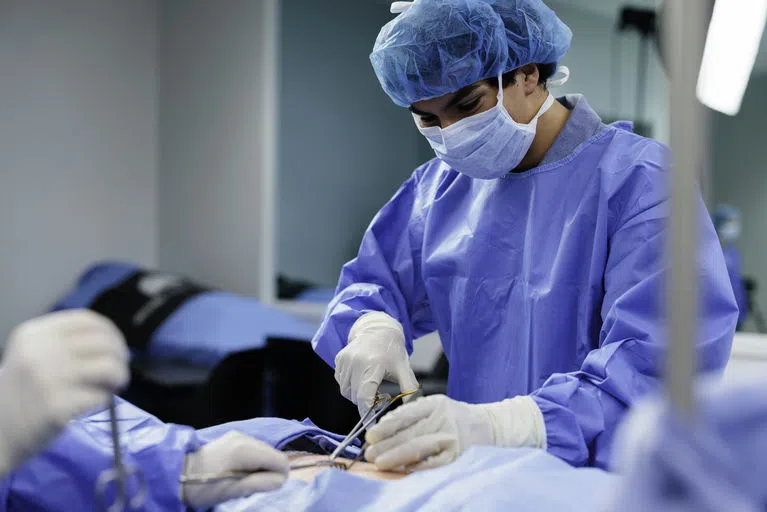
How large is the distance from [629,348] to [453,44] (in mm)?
621

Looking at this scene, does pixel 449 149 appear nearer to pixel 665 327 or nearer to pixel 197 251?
pixel 665 327

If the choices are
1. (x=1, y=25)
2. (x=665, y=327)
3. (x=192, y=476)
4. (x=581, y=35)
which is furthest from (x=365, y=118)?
(x=665, y=327)

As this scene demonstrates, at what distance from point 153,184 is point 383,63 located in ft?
11.9

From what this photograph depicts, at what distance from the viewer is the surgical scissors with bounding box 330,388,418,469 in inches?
50.7

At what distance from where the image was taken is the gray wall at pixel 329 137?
4.04 metres

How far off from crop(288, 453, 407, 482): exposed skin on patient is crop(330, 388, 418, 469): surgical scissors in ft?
0.05

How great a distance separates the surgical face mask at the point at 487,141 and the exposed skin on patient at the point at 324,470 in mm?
608

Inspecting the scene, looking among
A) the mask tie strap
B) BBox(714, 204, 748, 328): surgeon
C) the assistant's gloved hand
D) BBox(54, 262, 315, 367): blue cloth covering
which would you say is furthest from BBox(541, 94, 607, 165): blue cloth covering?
BBox(54, 262, 315, 367): blue cloth covering

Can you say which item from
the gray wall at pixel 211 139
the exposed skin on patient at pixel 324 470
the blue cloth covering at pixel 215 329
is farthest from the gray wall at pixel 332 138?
the exposed skin on patient at pixel 324 470

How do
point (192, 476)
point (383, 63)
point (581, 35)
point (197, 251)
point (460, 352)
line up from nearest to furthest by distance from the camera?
point (192, 476) < point (383, 63) < point (460, 352) < point (581, 35) < point (197, 251)

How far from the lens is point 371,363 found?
4.70 ft

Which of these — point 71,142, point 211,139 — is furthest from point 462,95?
point 71,142

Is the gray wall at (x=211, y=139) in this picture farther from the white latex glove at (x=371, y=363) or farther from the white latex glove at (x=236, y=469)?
the white latex glove at (x=236, y=469)

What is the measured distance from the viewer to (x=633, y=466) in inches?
22.7
